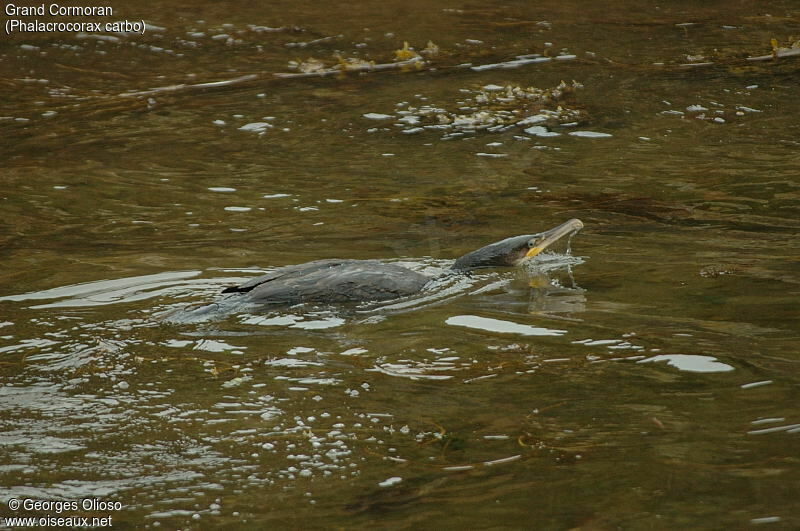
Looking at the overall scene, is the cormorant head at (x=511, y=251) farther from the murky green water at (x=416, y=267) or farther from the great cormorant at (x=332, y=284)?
the great cormorant at (x=332, y=284)

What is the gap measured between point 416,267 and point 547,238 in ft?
3.31

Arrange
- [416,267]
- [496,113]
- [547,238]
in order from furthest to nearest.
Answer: [496,113], [416,267], [547,238]

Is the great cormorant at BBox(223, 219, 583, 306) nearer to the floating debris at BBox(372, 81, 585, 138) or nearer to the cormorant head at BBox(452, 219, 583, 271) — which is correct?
the cormorant head at BBox(452, 219, 583, 271)

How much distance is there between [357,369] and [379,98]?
768 cm

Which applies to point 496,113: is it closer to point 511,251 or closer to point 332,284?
point 511,251

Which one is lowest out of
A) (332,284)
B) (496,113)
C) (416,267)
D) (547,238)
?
(416,267)

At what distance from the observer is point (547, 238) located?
306 inches

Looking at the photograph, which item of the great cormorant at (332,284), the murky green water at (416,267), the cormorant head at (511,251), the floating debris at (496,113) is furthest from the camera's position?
the floating debris at (496,113)

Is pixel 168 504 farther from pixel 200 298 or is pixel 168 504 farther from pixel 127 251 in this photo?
pixel 127 251

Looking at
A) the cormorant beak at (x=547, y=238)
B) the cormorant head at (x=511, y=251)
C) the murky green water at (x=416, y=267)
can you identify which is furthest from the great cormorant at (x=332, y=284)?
the cormorant beak at (x=547, y=238)

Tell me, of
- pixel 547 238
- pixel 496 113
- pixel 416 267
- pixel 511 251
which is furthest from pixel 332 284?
pixel 496 113

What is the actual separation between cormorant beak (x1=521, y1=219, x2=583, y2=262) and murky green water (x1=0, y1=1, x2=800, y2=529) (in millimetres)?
211

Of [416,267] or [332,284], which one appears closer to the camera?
[332,284]

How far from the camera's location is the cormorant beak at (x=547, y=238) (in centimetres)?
777
